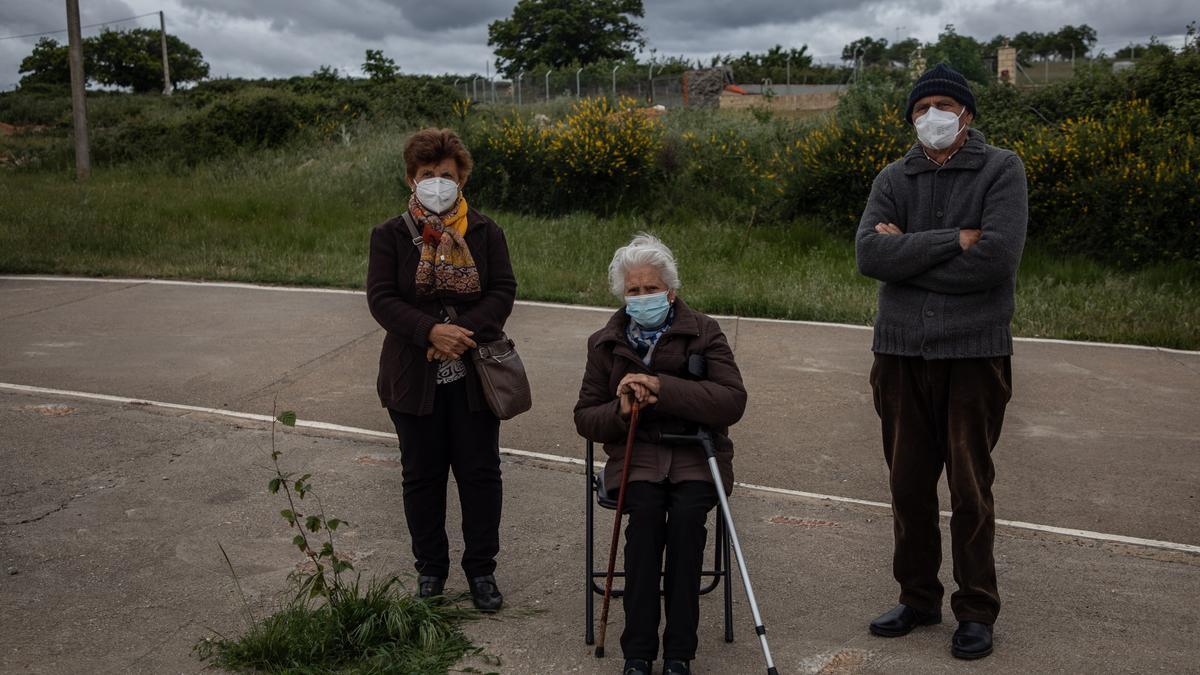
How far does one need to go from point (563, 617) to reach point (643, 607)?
28.2 inches

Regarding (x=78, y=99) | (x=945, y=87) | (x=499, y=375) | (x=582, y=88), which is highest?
(x=582, y=88)

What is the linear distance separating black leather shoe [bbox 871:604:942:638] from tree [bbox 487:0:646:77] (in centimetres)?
6812

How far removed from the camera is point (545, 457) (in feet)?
22.6

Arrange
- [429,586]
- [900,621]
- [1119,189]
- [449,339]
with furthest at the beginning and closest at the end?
[1119,189], [429,586], [449,339], [900,621]

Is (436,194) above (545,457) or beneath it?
above

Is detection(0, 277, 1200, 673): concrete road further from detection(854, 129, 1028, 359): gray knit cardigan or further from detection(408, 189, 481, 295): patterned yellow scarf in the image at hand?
detection(408, 189, 481, 295): patterned yellow scarf

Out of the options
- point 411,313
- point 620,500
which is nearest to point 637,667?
point 620,500

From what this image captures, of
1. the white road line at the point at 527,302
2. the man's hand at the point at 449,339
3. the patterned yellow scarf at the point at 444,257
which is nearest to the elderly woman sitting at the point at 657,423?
the man's hand at the point at 449,339

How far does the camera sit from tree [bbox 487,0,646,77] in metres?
72.2

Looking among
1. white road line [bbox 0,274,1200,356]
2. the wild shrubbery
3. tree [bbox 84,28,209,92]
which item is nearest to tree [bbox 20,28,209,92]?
tree [bbox 84,28,209,92]

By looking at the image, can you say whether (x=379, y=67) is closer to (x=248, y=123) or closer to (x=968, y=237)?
(x=248, y=123)

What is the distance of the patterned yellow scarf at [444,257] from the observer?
4680mm

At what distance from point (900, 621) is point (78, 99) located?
21.6 metres

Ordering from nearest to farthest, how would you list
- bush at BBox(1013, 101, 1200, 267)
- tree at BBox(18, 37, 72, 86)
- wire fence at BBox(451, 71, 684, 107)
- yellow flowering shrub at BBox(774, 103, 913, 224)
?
bush at BBox(1013, 101, 1200, 267) → yellow flowering shrub at BBox(774, 103, 913, 224) → wire fence at BBox(451, 71, 684, 107) → tree at BBox(18, 37, 72, 86)
